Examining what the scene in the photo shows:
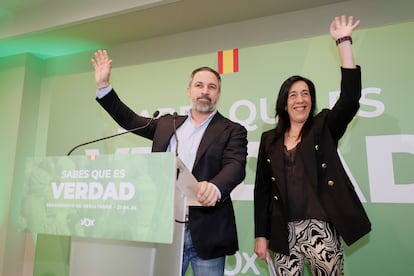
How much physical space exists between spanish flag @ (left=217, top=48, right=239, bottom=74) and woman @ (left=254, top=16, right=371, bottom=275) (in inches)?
35.8

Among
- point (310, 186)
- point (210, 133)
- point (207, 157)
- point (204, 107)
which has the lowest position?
point (310, 186)

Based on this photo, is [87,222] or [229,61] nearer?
[87,222]

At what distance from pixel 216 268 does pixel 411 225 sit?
1191mm

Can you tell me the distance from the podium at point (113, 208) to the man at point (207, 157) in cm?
30

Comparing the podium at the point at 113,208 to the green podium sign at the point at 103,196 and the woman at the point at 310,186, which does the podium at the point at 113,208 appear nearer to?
the green podium sign at the point at 103,196

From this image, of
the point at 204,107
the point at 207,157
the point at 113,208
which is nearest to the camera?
the point at 113,208

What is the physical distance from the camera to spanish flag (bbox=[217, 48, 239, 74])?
243cm

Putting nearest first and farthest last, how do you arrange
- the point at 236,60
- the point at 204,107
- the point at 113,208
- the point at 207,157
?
the point at 113,208 → the point at 207,157 → the point at 204,107 → the point at 236,60

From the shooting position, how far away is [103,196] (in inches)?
35.2

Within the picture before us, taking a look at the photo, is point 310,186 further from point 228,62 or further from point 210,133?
point 228,62

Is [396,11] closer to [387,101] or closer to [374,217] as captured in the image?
[387,101]

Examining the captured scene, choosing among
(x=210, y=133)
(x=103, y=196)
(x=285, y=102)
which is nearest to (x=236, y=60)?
(x=285, y=102)

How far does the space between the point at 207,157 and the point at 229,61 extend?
4.26ft

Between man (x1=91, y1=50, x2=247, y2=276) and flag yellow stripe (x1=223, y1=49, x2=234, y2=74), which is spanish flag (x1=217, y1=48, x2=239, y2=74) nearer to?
flag yellow stripe (x1=223, y1=49, x2=234, y2=74)
